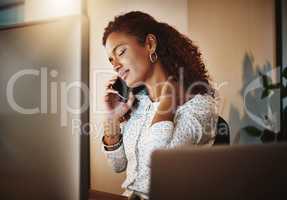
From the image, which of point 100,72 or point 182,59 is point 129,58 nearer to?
point 100,72

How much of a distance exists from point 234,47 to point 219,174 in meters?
1.21

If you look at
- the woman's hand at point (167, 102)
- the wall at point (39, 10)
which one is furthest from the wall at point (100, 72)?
the woman's hand at point (167, 102)

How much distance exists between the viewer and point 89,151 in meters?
1.84

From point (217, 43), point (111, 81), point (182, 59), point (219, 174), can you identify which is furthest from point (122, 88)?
point (219, 174)

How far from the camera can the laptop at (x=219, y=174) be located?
79 cm

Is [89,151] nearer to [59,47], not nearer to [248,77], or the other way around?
[59,47]

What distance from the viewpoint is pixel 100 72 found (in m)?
1.90

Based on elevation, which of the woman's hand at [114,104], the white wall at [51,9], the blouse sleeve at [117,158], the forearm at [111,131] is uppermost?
the white wall at [51,9]

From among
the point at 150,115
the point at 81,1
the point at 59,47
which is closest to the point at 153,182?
the point at 150,115

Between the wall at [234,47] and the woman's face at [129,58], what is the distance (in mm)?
312

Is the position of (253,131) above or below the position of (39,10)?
below

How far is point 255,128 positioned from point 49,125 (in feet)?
3.83

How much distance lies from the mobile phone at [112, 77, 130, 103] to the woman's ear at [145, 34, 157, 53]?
0.25 m

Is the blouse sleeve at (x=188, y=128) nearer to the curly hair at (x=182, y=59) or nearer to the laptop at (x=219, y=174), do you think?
the curly hair at (x=182, y=59)
